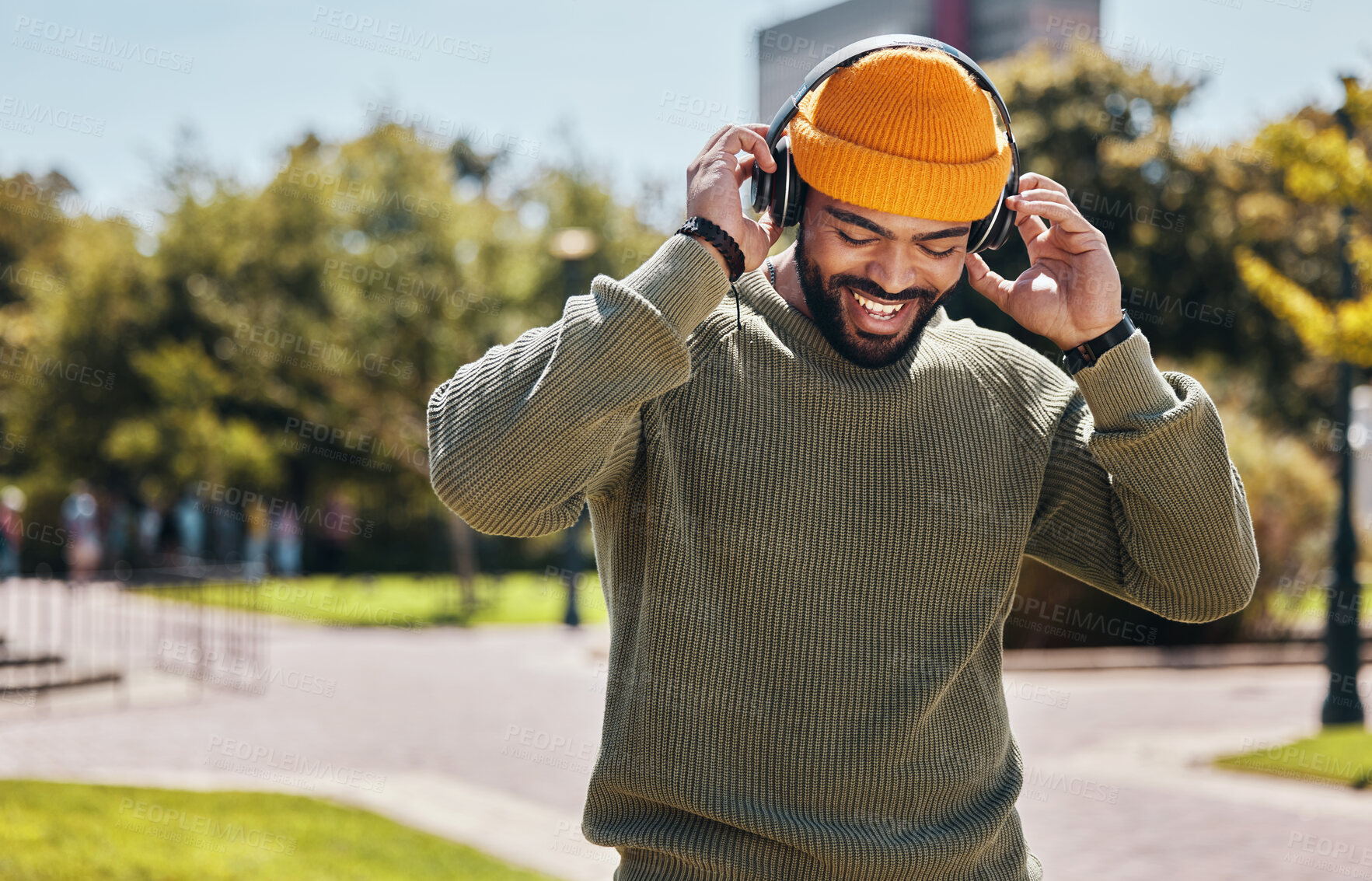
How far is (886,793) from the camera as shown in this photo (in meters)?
1.94

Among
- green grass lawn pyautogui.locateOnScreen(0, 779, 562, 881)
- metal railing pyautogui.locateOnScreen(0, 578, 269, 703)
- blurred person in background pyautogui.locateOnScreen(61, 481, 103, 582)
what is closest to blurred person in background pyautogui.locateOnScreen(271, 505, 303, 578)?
metal railing pyautogui.locateOnScreen(0, 578, 269, 703)

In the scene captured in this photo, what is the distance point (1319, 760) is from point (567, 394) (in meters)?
9.61

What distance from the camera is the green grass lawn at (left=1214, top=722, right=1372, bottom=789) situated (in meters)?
9.32

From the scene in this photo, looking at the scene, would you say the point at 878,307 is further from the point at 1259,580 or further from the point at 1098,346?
the point at 1259,580

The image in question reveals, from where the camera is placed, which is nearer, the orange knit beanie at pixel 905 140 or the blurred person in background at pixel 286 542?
the orange knit beanie at pixel 905 140

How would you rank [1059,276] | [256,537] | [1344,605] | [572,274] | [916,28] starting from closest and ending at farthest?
[1059,276] < [1344,605] < [916,28] < [572,274] < [256,537]

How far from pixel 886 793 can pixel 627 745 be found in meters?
0.39

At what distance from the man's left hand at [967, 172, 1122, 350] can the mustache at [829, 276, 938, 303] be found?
0.23 metres

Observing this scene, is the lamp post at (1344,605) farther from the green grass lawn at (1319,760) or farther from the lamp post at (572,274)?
the lamp post at (572,274)

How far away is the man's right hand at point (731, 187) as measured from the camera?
196 centimetres

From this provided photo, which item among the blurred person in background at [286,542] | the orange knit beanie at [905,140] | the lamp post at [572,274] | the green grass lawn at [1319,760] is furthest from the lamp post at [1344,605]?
the blurred person in background at [286,542]

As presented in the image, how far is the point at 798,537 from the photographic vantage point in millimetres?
1963

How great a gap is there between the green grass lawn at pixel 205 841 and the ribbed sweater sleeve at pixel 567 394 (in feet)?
15.4

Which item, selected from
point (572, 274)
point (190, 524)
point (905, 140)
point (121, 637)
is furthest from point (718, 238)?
point (190, 524)
